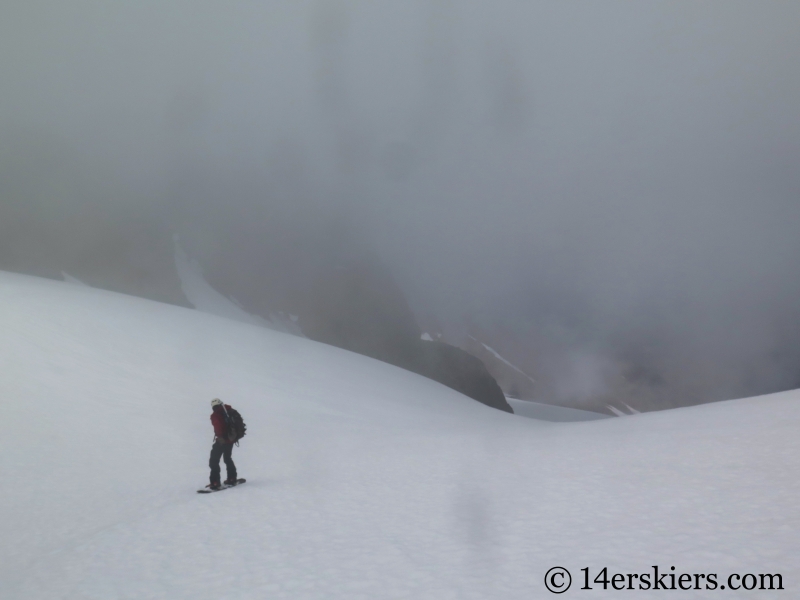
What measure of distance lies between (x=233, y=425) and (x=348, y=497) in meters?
2.51

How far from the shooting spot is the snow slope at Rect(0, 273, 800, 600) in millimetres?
5324

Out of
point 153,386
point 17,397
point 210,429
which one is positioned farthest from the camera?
point 153,386

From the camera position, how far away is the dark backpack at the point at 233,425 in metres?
9.34

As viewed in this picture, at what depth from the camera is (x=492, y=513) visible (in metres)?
7.26

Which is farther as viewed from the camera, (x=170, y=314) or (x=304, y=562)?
(x=170, y=314)

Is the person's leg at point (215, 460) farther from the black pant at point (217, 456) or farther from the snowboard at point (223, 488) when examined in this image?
the snowboard at point (223, 488)

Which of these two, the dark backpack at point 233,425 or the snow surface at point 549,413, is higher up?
the snow surface at point 549,413

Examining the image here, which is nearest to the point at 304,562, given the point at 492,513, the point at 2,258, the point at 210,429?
the point at 492,513

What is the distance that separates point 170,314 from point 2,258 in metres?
86.6

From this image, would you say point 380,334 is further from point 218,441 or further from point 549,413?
point 218,441

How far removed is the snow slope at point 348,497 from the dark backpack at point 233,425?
3.17 feet

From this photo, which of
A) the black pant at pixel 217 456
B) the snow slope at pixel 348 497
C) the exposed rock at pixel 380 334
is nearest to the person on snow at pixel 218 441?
the black pant at pixel 217 456

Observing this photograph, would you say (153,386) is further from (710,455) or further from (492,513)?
(710,455)

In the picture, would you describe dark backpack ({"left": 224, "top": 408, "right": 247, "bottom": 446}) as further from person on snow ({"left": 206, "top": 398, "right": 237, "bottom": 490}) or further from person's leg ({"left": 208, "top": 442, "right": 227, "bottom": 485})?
person's leg ({"left": 208, "top": 442, "right": 227, "bottom": 485})
